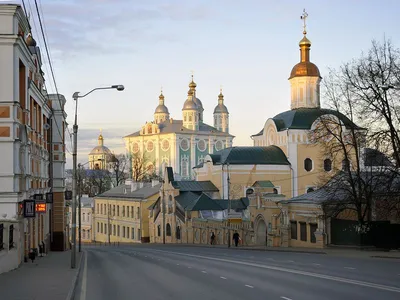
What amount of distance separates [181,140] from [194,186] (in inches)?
2915

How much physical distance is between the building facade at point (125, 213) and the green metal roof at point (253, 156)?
895 cm

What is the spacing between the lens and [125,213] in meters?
82.4

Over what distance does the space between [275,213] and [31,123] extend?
2142 cm

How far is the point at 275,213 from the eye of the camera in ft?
152

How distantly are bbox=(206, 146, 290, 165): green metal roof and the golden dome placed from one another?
10582mm

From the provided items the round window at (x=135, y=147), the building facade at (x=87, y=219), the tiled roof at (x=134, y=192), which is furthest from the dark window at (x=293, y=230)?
the round window at (x=135, y=147)

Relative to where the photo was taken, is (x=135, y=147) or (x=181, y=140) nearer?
(x=181, y=140)

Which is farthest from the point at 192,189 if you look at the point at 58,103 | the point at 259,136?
the point at 58,103

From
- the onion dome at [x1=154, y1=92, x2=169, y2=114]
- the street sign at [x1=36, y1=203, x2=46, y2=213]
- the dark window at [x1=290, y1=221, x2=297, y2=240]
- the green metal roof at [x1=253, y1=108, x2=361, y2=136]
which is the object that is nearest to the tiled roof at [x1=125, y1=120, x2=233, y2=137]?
the onion dome at [x1=154, y1=92, x2=169, y2=114]

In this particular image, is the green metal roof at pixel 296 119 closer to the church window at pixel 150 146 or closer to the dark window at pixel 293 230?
the dark window at pixel 293 230

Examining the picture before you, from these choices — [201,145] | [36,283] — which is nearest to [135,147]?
[201,145]

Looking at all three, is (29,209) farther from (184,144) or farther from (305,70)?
(184,144)

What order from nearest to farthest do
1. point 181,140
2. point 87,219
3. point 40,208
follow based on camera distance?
point 40,208 → point 87,219 → point 181,140

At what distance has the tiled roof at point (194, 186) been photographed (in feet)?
245
